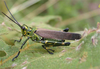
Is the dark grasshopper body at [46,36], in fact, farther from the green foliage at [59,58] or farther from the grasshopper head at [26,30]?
the green foliage at [59,58]

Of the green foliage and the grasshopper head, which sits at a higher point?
the grasshopper head

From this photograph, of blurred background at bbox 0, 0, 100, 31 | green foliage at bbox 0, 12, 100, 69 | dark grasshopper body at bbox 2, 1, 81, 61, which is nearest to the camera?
green foliage at bbox 0, 12, 100, 69

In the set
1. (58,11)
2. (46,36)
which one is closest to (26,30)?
(46,36)

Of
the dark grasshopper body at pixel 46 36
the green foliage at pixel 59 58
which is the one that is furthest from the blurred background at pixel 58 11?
the green foliage at pixel 59 58

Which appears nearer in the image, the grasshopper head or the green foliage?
the green foliage

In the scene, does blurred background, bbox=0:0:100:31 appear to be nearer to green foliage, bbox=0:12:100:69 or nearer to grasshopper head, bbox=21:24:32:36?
grasshopper head, bbox=21:24:32:36

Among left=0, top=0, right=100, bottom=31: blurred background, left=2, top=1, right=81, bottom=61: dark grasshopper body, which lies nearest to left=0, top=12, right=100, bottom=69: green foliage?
left=2, top=1, right=81, bottom=61: dark grasshopper body

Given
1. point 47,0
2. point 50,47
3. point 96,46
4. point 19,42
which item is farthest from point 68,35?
point 47,0

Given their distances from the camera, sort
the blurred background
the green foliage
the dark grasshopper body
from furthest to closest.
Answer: the blurred background → the dark grasshopper body → the green foliage

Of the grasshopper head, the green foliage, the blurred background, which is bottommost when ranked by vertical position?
the green foliage

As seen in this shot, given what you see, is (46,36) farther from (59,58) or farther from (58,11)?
(58,11)

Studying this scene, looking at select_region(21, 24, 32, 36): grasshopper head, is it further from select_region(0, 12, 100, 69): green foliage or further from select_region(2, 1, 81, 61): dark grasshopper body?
select_region(0, 12, 100, 69): green foliage

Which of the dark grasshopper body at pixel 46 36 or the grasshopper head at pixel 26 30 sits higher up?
the grasshopper head at pixel 26 30
